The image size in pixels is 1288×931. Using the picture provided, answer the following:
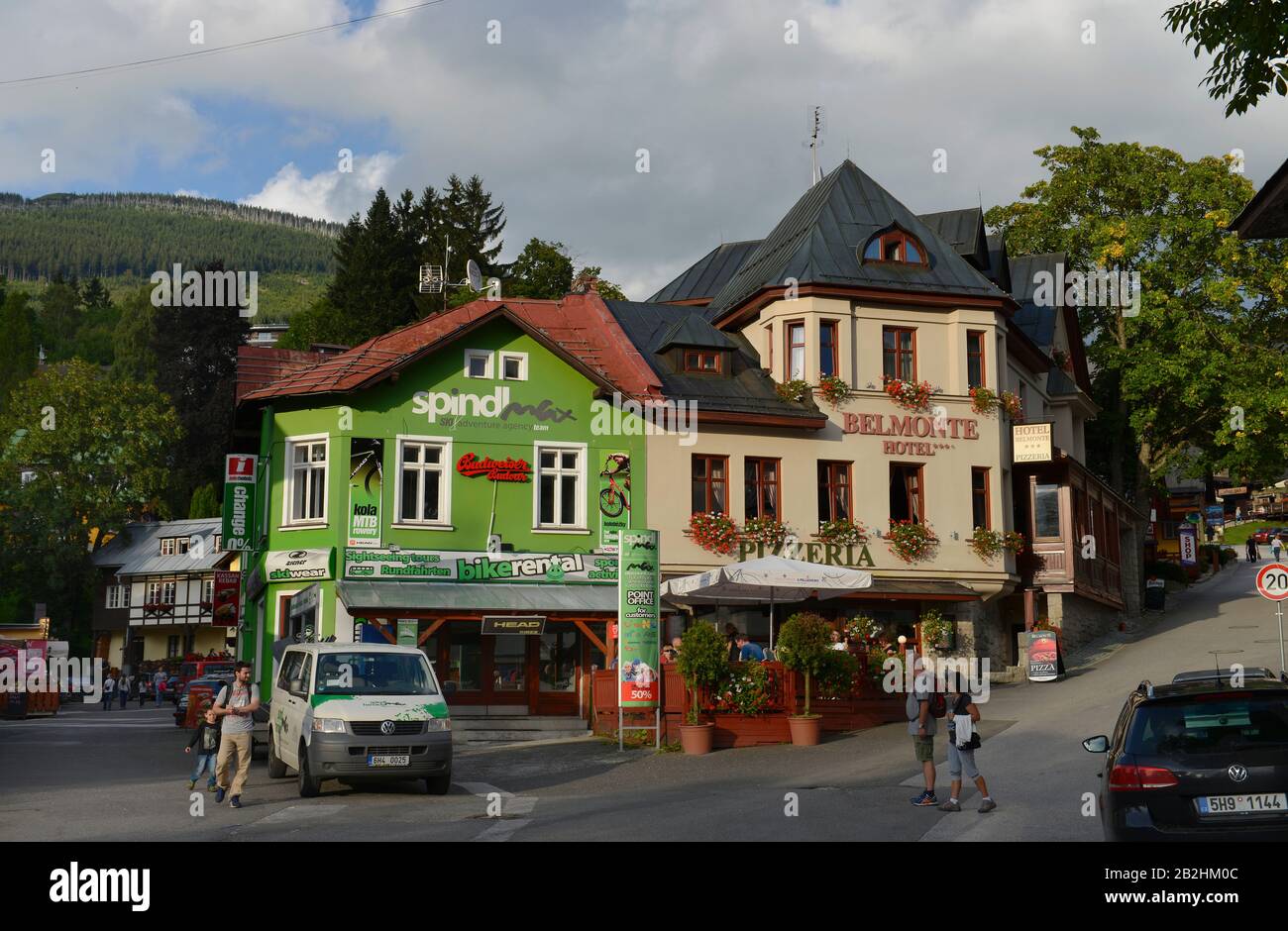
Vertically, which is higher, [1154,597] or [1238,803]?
[1154,597]

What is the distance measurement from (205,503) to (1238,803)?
79.6m

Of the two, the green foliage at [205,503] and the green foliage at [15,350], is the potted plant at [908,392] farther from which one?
the green foliage at [15,350]

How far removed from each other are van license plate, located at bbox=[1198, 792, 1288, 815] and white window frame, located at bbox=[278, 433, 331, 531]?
75.6 feet

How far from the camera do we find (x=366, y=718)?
17797 mm

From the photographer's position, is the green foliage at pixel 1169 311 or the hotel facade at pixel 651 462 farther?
the green foliage at pixel 1169 311

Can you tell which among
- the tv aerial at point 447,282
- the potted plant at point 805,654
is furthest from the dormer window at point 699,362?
the potted plant at point 805,654

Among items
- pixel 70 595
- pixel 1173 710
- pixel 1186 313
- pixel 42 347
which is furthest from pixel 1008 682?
pixel 42 347

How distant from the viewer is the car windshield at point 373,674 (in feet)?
60.6

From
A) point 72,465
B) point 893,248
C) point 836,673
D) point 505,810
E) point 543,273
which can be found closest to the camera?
point 505,810

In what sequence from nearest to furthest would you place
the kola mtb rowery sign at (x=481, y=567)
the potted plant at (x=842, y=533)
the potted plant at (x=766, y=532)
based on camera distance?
1. the kola mtb rowery sign at (x=481, y=567)
2. the potted plant at (x=766, y=532)
3. the potted plant at (x=842, y=533)

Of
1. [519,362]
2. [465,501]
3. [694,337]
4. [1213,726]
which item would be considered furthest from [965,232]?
[1213,726]

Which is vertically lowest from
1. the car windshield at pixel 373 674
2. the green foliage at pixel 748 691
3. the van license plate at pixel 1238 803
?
the green foliage at pixel 748 691

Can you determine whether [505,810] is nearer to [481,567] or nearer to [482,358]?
[481,567]

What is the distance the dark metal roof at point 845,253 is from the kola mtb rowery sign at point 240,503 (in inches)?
509
